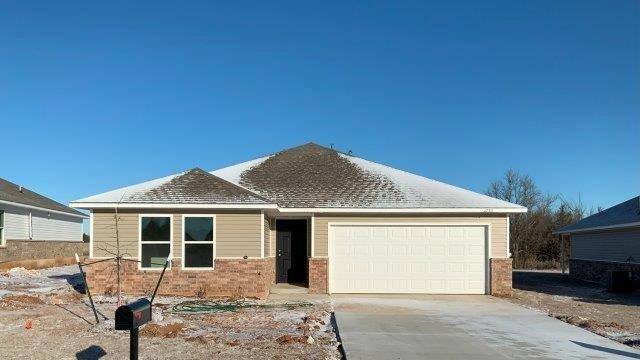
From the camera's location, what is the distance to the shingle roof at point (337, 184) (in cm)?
1923

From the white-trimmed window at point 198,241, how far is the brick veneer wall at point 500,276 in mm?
8257

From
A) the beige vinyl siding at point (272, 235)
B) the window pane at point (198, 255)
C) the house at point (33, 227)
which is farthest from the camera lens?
the house at point (33, 227)

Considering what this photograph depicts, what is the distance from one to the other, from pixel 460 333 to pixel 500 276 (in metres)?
7.65

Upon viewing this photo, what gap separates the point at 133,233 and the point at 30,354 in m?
7.98

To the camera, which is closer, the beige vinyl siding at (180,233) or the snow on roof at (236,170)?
the beige vinyl siding at (180,233)

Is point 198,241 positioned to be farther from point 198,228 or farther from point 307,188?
point 307,188

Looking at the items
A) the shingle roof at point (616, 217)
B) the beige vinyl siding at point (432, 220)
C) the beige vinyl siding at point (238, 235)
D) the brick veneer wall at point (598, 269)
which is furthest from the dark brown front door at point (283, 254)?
the shingle roof at point (616, 217)

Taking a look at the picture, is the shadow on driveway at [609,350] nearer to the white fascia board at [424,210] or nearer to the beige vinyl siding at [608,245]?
the white fascia board at [424,210]

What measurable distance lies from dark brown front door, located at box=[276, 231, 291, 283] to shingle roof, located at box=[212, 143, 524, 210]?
1.61 meters

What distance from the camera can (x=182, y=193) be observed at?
17750 mm

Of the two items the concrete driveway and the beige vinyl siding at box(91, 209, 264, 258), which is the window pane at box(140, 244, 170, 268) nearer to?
the beige vinyl siding at box(91, 209, 264, 258)

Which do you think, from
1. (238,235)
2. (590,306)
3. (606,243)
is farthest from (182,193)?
(606,243)

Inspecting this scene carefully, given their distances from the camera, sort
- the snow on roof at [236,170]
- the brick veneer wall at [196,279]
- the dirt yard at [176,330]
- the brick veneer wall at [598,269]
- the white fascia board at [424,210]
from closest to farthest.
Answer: the dirt yard at [176,330] < the brick veneer wall at [196,279] < the white fascia board at [424,210] < the snow on roof at [236,170] < the brick veneer wall at [598,269]

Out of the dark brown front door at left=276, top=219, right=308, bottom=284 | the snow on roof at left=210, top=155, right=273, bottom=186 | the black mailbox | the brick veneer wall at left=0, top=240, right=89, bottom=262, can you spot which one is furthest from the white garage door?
the brick veneer wall at left=0, top=240, right=89, bottom=262
